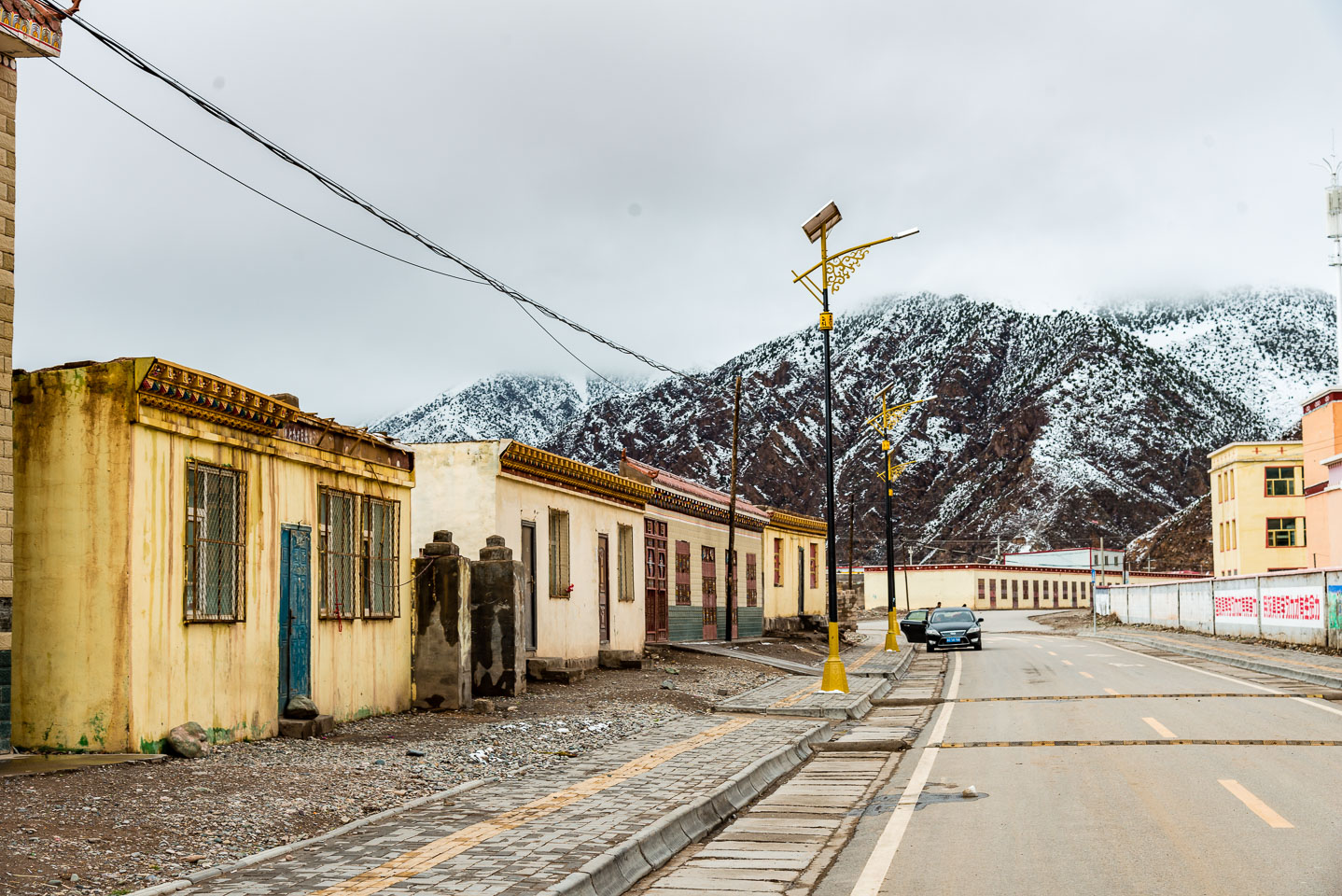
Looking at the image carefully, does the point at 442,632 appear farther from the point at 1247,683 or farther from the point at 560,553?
the point at 1247,683

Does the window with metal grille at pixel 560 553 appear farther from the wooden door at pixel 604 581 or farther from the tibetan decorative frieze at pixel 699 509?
the tibetan decorative frieze at pixel 699 509

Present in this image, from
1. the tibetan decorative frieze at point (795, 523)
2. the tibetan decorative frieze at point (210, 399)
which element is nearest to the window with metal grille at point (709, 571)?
the tibetan decorative frieze at point (795, 523)

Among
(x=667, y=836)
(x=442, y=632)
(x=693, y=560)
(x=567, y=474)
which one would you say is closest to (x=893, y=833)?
(x=667, y=836)

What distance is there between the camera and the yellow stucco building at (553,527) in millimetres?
22734

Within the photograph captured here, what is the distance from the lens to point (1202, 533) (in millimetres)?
134125

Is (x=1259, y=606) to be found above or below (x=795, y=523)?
below

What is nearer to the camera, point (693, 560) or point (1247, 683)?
point (1247, 683)

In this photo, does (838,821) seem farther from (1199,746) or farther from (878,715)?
(878,715)

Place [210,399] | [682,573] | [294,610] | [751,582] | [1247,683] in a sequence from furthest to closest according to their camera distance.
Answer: [751,582] → [682,573] → [1247,683] → [294,610] → [210,399]

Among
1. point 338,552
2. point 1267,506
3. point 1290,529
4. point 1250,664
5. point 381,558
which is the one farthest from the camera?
point 1267,506

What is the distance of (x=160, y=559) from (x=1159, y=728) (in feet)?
39.6

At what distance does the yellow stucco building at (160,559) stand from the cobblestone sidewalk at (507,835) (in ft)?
9.43

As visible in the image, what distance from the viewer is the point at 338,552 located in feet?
54.1

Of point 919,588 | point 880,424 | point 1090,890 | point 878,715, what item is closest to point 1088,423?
point 919,588
